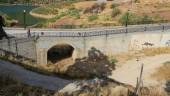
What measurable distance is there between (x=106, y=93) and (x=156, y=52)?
30124mm

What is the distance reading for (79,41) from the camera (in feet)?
166

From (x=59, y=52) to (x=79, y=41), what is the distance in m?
7.34

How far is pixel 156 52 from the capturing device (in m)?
53.4

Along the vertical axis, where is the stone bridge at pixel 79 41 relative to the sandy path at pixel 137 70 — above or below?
above

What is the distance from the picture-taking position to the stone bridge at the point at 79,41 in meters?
47.2

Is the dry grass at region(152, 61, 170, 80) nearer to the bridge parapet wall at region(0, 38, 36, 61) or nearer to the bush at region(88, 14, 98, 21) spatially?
the bridge parapet wall at region(0, 38, 36, 61)

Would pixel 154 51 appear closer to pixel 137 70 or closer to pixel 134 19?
pixel 137 70

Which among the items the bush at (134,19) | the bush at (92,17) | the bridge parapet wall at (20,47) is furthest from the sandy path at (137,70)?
the bush at (92,17)

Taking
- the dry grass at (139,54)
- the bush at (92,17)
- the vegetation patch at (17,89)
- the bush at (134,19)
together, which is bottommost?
the dry grass at (139,54)

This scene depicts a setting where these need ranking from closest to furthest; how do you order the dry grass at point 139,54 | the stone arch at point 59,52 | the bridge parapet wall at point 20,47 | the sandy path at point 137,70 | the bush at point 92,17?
the bridge parapet wall at point 20,47, the sandy path at point 137,70, the dry grass at point 139,54, the stone arch at point 59,52, the bush at point 92,17

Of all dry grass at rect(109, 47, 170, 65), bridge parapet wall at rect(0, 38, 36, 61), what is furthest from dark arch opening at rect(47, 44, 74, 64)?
dry grass at rect(109, 47, 170, 65)

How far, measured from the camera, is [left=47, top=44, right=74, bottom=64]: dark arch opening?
5421 cm

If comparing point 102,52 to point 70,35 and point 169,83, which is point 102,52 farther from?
point 169,83

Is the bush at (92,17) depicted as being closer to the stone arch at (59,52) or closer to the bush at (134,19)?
the bush at (134,19)
